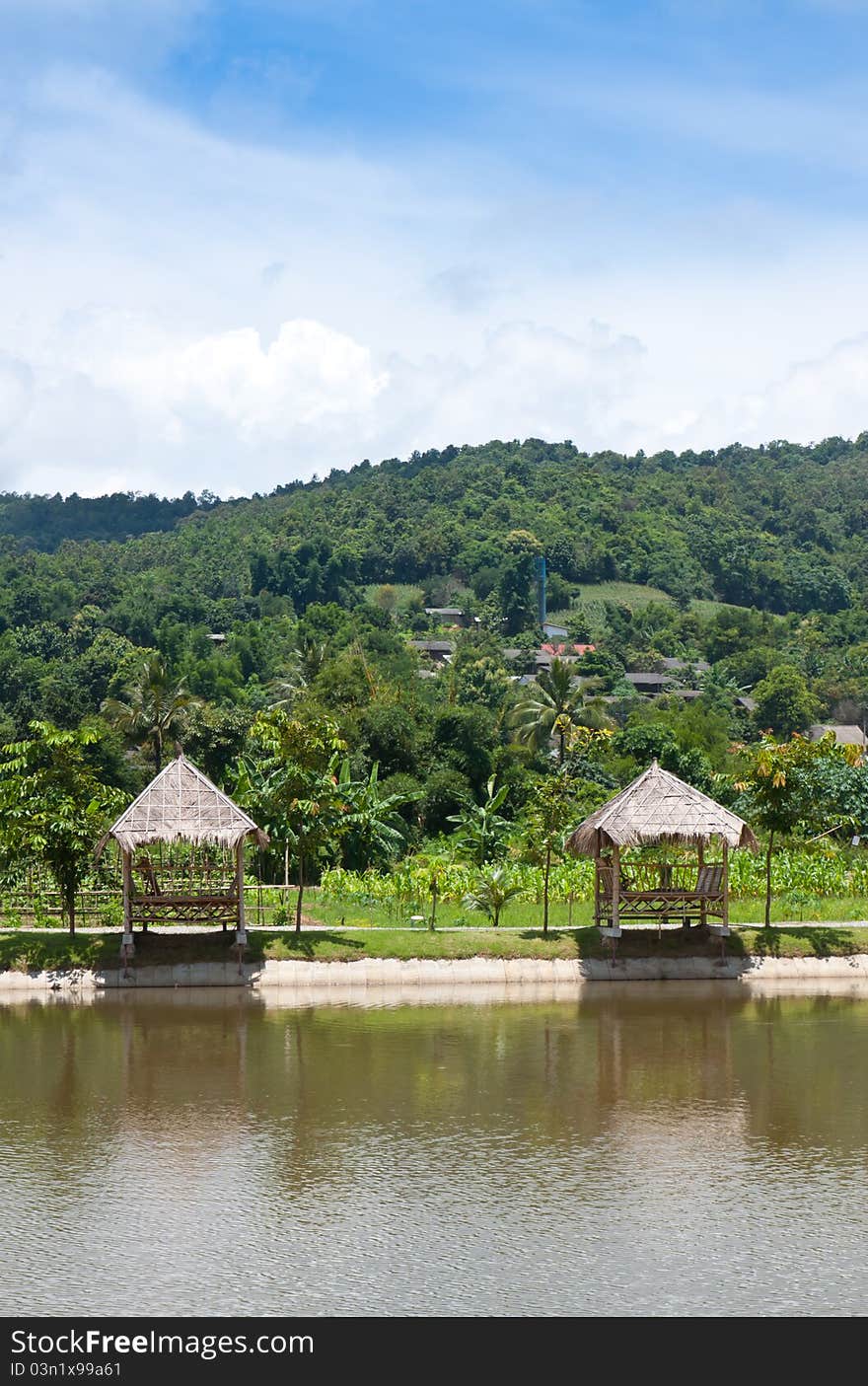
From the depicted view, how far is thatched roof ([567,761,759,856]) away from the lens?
29.1m

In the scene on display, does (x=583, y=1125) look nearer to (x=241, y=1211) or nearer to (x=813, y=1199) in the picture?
(x=813, y=1199)

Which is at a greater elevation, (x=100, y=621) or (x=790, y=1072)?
(x=100, y=621)

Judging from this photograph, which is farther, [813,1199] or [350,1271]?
[813,1199]

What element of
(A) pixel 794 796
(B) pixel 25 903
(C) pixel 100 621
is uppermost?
(C) pixel 100 621

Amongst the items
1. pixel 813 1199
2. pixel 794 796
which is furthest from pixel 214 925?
pixel 813 1199

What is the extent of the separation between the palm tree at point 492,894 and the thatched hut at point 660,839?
175cm

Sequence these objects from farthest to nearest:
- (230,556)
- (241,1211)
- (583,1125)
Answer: (230,556)
(583,1125)
(241,1211)

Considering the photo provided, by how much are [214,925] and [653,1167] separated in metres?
16.0

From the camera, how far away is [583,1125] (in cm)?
1923

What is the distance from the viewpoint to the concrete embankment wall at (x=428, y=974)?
2848 centimetres

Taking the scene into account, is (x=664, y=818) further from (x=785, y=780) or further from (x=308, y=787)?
(x=308, y=787)

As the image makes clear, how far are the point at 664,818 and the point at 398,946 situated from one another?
5.73 meters

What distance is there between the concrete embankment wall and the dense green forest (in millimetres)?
5505
